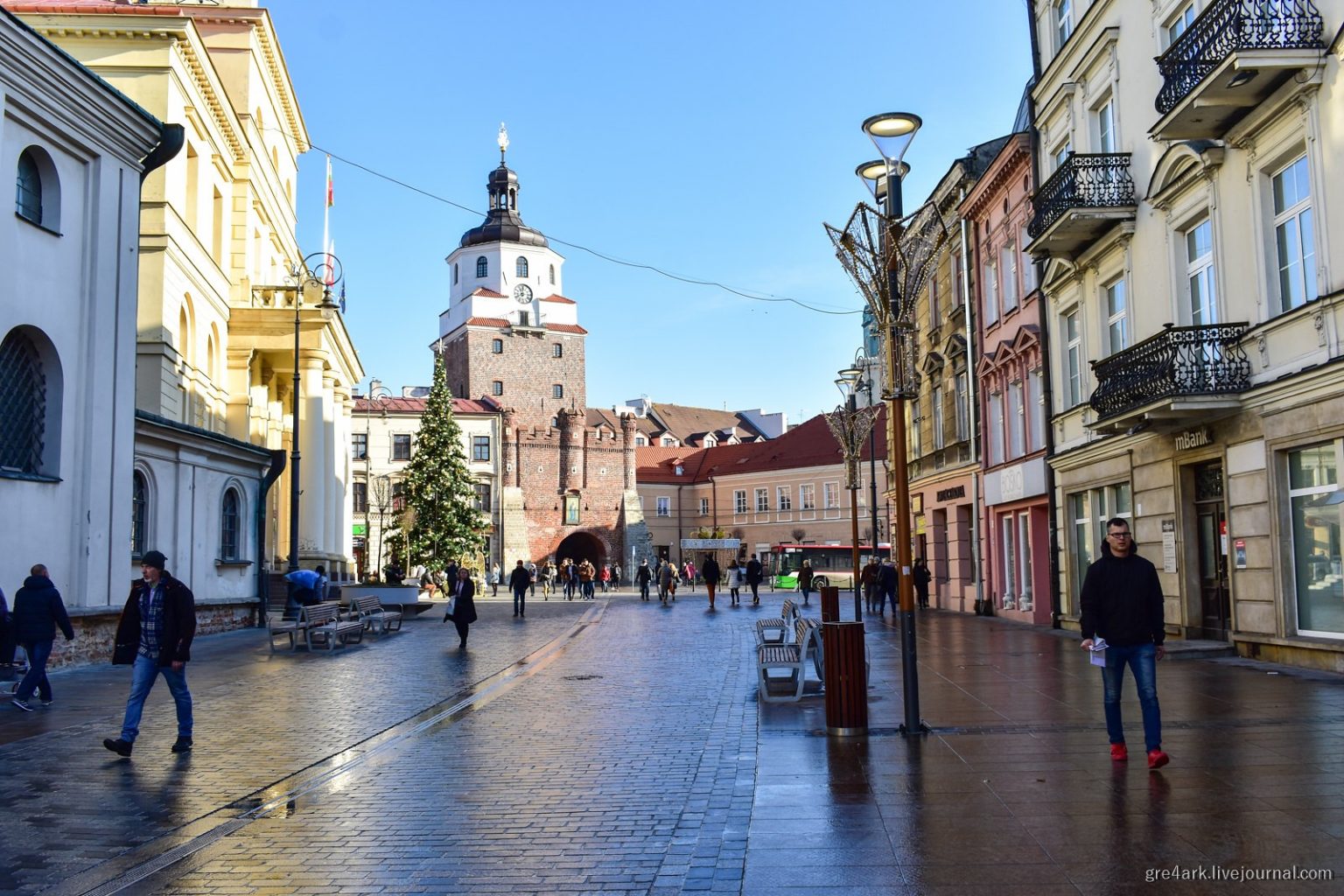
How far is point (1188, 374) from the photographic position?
16.3 metres

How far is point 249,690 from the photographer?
15242 millimetres

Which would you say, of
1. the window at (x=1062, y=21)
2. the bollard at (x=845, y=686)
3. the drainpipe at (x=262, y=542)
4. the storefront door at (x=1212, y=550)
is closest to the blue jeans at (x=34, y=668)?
the bollard at (x=845, y=686)

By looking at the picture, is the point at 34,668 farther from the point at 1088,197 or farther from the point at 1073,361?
the point at 1073,361

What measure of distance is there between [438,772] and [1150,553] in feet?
45.0

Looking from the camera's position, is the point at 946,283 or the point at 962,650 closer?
the point at 962,650

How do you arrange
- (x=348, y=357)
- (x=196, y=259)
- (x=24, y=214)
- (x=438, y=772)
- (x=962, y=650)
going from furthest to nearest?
1. (x=348, y=357)
2. (x=196, y=259)
3. (x=962, y=650)
4. (x=24, y=214)
5. (x=438, y=772)

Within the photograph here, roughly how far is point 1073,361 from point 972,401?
718 cm

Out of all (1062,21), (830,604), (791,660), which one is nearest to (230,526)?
(830,604)

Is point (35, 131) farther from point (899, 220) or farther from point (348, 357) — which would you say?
point (348, 357)

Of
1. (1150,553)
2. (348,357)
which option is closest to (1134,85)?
(1150,553)

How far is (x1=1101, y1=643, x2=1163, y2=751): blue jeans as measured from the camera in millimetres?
8211

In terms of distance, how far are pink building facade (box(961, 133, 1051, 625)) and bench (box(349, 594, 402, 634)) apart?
1429 centimetres

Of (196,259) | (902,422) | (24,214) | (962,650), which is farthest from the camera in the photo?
(196,259)

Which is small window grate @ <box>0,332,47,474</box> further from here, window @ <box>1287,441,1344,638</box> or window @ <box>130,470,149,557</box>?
window @ <box>1287,441,1344,638</box>
